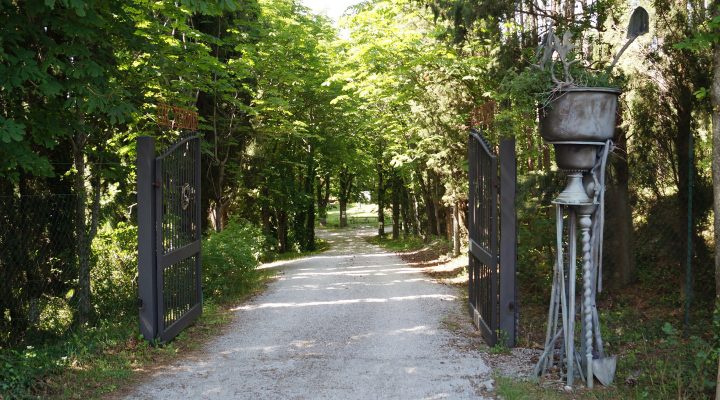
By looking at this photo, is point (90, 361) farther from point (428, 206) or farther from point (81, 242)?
point (428, 206)

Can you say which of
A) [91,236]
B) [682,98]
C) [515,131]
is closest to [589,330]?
[682,98]

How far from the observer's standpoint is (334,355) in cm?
672

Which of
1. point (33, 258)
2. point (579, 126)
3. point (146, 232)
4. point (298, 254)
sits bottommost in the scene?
point (298, 254)

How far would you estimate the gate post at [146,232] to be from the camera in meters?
6.64

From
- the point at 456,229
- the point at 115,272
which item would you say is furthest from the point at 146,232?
the point at 456,229

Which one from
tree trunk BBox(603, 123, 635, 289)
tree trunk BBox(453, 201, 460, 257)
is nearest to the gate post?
tree trunk BBox(603, 123, 635, 289)

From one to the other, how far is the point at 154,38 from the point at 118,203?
336cm

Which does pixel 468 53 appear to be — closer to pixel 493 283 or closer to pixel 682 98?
pixel 682 98

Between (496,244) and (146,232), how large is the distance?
159 inches

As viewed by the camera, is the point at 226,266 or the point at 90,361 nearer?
the point at 90,361

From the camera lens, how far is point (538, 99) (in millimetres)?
5344

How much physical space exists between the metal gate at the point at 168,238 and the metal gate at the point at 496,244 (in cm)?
390

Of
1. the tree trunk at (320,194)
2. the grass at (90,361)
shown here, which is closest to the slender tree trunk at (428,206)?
the tree trunk at (320,194)

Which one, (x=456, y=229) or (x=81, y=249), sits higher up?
(x=81, y=249)
